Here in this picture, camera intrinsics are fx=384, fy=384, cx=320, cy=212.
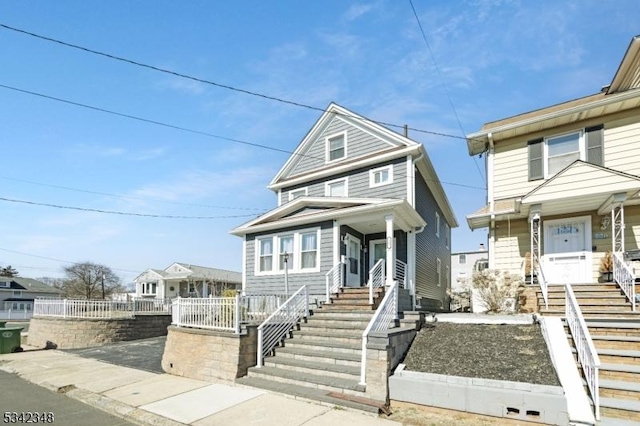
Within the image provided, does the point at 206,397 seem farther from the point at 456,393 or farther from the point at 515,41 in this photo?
the point at 515,41

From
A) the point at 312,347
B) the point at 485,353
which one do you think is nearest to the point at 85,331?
the point at 312,347

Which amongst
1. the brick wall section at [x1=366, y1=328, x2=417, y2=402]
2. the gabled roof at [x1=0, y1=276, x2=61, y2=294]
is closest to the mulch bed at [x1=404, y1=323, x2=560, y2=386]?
the brick wall section at [x1=366, y1=328, x2=417, y2=402]

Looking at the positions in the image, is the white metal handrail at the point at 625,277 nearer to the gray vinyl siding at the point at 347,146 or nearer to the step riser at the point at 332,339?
the step riser at the point at 332,339

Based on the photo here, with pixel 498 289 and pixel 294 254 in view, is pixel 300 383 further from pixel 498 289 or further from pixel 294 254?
pixel 294 254

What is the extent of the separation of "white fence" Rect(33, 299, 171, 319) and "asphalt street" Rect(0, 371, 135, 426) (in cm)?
756

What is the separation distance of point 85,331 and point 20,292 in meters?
39.7

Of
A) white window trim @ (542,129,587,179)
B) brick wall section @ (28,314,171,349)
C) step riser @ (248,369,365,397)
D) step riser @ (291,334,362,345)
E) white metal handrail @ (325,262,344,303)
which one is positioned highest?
white window trim @ (542,129,587,179)

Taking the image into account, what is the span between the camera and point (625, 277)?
904 cm

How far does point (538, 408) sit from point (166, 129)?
11.3 meters

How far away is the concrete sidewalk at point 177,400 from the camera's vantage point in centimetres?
607

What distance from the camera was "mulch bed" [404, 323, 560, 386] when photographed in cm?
621

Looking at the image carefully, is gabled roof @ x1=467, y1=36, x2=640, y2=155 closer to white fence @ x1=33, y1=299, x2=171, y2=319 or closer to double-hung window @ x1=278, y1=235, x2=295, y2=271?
double-hung window @ x1=278, y1=235, x2=295, y2=271

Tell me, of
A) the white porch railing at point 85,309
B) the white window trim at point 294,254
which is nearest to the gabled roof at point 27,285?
the white porch railing at point 85,309

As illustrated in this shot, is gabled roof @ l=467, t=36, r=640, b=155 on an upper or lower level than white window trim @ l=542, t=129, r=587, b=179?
upper
